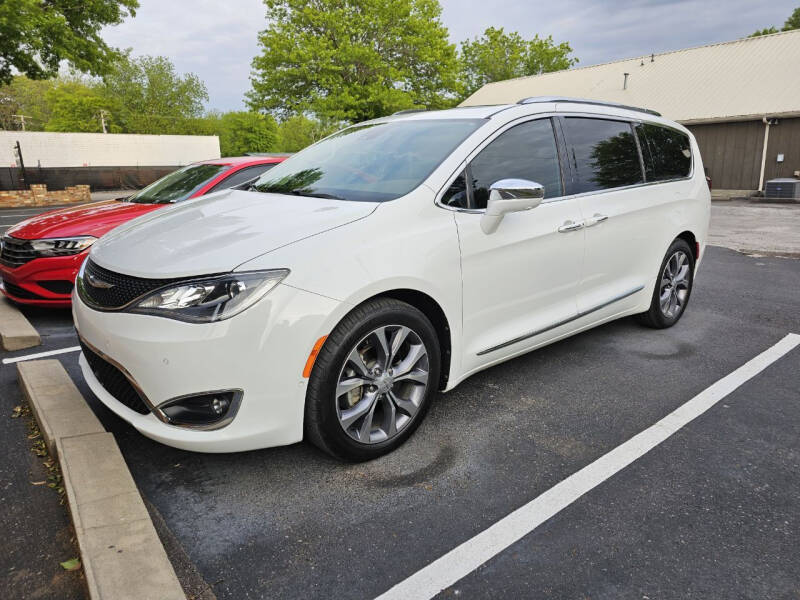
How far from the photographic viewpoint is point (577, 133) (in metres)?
3.90

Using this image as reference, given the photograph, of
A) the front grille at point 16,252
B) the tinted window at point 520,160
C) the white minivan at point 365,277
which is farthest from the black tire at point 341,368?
the front grille at point 16,252

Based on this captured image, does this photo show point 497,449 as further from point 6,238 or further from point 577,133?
point 6,238

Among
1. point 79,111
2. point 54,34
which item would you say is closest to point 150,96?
point 79,111

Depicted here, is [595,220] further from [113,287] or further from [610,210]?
[113,287]

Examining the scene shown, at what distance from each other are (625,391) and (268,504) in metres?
2.36

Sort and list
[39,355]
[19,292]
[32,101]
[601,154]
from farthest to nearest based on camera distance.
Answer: [32,101] → [19,292] → [39,355] → [601,154]

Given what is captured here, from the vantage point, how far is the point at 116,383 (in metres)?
2.69

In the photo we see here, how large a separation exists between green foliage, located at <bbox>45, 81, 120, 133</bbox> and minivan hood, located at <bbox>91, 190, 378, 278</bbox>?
67782 mm

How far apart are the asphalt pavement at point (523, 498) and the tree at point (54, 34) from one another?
18.5 metres

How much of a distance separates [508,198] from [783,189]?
21.2 m

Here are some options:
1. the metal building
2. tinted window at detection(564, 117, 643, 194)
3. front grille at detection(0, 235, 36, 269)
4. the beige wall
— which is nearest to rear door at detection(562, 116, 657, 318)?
tinted window at detection(564, 117, 643, 194)

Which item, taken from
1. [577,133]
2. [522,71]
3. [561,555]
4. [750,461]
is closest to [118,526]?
[561,555]

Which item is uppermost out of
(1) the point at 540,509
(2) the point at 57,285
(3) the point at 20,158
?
(3) the point at 20,158

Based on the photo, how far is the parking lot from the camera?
83.8 inches
